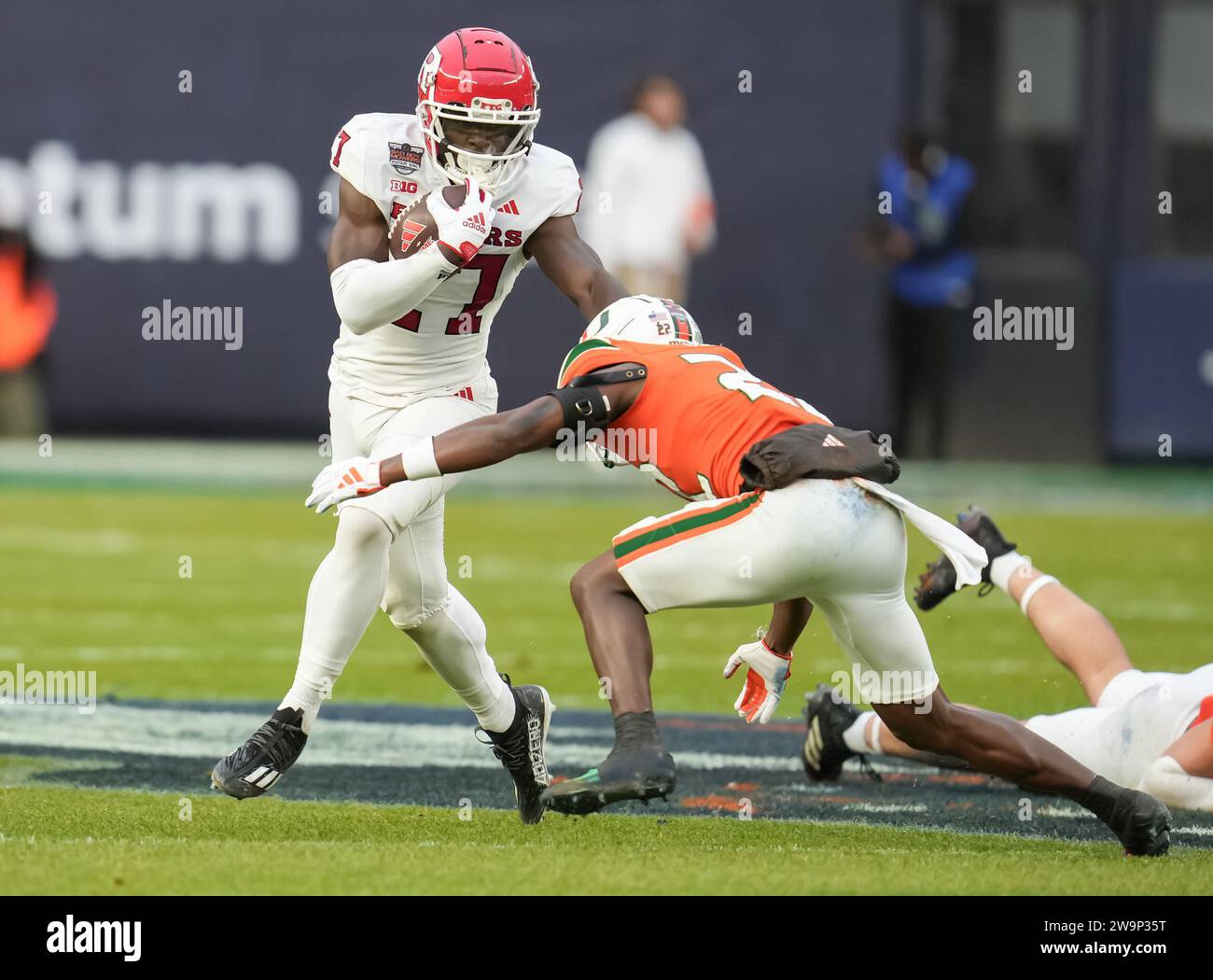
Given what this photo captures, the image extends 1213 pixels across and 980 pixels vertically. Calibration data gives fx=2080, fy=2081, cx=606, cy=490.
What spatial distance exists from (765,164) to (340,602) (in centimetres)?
1114

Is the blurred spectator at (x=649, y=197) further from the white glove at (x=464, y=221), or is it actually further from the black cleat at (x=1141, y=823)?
the black cleat at (x=1141, y=823)

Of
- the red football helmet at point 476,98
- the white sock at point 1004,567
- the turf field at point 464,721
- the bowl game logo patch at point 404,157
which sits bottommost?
the turf field at point 464,721

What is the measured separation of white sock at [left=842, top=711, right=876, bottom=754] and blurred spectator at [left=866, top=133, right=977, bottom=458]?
31.8 feet

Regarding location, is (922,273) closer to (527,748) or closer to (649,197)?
(649,197)

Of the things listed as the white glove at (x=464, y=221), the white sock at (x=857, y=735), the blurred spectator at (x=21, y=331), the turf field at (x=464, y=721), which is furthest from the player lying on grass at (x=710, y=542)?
the blurred spectator at (x=21, y=331)

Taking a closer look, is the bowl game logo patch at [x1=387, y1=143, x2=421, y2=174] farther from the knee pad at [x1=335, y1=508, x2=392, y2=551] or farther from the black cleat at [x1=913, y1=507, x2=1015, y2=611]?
the black cleat at [x1=913, y1=507, x2=1015, y2=611]

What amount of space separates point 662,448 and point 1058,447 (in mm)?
11473

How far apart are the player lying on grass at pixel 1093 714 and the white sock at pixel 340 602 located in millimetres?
1502

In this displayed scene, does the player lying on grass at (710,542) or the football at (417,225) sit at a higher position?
the football at (417,225)

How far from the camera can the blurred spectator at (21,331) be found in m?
15.4

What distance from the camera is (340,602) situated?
17.7 feet

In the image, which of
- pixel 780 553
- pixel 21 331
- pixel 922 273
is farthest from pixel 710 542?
pixel 21 331
